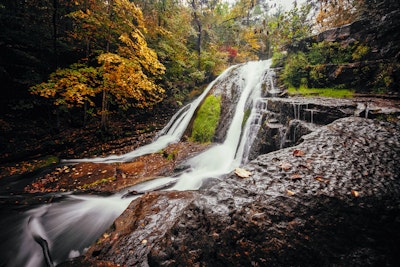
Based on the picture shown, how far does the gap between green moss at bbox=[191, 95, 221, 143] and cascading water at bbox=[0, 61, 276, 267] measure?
791 mm

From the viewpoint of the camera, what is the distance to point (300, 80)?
26.8 feet

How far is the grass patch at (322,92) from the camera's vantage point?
6.64 meters

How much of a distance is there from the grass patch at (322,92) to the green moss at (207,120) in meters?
3.58

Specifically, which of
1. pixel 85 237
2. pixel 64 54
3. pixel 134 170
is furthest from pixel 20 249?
pixel 64 54

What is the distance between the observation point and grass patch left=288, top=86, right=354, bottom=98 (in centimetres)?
664

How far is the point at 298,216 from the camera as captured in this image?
1600mm

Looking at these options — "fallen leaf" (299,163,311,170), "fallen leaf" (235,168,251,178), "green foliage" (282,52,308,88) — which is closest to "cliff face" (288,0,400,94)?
"green foliage" (282,52,308,88)

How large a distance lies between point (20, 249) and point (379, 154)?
5.68 m

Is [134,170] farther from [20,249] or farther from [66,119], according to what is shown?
[66,119]

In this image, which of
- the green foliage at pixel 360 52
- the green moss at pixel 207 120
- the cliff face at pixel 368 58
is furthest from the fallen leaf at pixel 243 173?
the green foliage at pixel 360 52

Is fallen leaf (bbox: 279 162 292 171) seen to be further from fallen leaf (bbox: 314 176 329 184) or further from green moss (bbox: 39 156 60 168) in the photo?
green moss (bbox: 39 156 60 168)

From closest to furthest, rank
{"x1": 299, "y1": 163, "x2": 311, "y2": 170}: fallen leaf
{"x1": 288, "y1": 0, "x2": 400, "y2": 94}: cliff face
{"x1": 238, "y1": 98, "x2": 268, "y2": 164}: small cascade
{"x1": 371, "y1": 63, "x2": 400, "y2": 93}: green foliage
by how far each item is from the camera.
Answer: {"x1": 299, "y1": 163, "x2": 311, "y2": 170}: fallen leaf, {"x1": 371, "y1": 63, "x2": 400, "y2": 93}: green foliage, {"x1": 288, "y1": 0, "x2": 400, "y2": 94}: cliff face, {"x1": 238, "y1": 98, "x2": 268, "y2": 164}: small cascade

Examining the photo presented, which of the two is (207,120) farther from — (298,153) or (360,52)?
(360,52)

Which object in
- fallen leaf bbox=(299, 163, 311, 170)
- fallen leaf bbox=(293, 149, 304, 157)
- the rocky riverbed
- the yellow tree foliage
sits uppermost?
the yellow tree foliage
